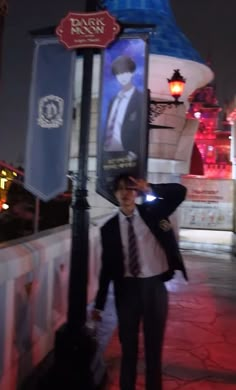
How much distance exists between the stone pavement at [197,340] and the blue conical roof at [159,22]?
6716mm

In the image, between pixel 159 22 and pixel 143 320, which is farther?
pixel 159 22

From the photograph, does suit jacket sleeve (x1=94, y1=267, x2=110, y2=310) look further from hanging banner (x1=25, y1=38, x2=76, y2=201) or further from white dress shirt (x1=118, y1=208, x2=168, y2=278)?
hanging banner (x1=25, y1=38, x2=76, y2=201)

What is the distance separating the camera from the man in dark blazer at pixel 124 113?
177 inches

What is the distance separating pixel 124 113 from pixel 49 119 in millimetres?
792

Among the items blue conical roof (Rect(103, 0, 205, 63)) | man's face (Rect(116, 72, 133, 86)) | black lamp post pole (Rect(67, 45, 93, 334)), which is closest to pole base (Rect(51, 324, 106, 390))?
black lamp post pole (Rect(67, 45, 93, 334))

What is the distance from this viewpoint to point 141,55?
4543 mm

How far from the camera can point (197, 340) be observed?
6121mm

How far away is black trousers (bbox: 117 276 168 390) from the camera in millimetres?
3641

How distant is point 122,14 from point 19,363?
11.4 m

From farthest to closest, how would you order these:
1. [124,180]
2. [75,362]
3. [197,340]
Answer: [197,340] → [75,362] → [124,180]

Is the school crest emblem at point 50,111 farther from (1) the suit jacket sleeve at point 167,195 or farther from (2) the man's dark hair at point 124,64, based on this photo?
(1) the suit jacket sleeve at point 167,195

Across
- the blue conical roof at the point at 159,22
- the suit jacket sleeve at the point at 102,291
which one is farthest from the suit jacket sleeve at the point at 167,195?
the blue conical roof at the point at 159,22

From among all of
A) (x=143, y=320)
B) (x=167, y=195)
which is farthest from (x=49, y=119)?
(x=143, y=320)

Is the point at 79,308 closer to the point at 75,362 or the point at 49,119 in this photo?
the point at 75,362
